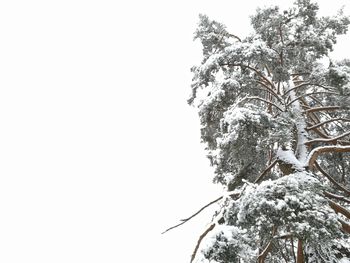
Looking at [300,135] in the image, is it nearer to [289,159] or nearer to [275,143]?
[275,143]

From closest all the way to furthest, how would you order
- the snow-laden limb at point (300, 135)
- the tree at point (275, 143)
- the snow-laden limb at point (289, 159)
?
the tree at point (275, 143) < the snow-laden limb at point (289, 159) < the snow-laden limb at point (300, 135)

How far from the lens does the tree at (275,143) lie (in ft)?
17.8

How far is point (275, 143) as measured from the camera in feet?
29.6

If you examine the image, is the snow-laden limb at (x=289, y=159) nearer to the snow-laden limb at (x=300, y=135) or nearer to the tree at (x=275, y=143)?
the tree at (x=275, y=143)

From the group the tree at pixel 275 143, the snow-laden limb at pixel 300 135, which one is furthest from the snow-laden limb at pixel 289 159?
the snow-laden limb at pixel 300 135

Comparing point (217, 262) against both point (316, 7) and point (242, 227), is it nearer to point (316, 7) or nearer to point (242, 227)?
point (242, 227)

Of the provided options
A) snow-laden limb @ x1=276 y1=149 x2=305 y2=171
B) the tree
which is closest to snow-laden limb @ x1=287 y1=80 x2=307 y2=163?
the tree

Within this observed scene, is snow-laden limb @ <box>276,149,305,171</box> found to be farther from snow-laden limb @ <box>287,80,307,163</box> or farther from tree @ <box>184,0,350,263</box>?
snow-laden limb @ <box>287,80,307,163</box>

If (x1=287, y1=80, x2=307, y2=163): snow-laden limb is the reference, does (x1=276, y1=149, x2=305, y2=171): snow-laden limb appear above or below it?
below

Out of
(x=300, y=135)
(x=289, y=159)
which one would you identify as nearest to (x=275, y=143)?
(x=300, y=135)

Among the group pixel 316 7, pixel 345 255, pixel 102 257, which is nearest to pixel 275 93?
pixel 316 7

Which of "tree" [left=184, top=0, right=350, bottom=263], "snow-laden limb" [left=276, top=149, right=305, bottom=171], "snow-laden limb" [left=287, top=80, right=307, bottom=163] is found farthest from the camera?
"snow-laden limb" [left=287, top=80, right=307, bottom=163]

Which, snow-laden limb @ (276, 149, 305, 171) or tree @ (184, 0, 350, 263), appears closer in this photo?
tree @ (184, 0, 350, 263)

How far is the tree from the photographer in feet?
17.8
